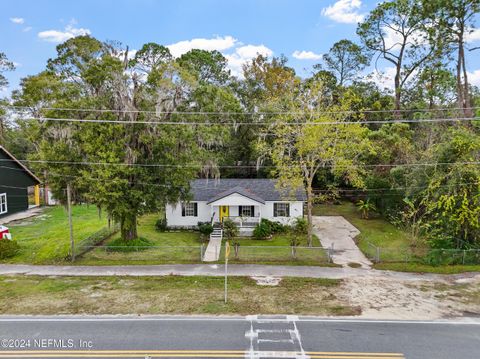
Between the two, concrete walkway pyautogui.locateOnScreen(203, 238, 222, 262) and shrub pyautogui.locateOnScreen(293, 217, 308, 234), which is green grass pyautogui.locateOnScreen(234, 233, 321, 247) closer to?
shrub pyautogui.locateOnScreen(293, 217, 308, 234)

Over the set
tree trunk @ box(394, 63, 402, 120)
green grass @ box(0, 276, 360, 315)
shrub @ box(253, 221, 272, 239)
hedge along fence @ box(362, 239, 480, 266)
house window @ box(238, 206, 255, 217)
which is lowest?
green grass @ box(0, 276, 360, 315)

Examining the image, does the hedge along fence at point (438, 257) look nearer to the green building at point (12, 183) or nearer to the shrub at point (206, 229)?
the shrub at point (206, 229)

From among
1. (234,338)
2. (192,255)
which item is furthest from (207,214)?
(234,338)

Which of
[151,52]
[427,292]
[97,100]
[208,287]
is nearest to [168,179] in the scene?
[97,100]

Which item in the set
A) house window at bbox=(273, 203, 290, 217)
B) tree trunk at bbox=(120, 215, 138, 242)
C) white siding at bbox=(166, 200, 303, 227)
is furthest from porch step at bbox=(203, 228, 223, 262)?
house window at bbox=(273, 203, 290, 217)

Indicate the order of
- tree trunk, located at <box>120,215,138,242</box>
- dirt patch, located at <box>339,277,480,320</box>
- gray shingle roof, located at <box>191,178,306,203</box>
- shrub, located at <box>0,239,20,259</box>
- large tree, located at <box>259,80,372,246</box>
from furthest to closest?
gray shingle roof, located at <box>191,178,306,203</box> → tree trunk, located at <box>120,215,138,242</box> → large tree, located at <box>259,80,372,246</box> → shrub, located at <box>0,239,20,259</box> → dirt patch, located at <box>339,277,480,320</box>

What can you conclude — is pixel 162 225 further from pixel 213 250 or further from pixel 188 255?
pixel 188 255

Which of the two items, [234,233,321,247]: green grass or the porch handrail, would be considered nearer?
[234,233,321,247]: green grass
